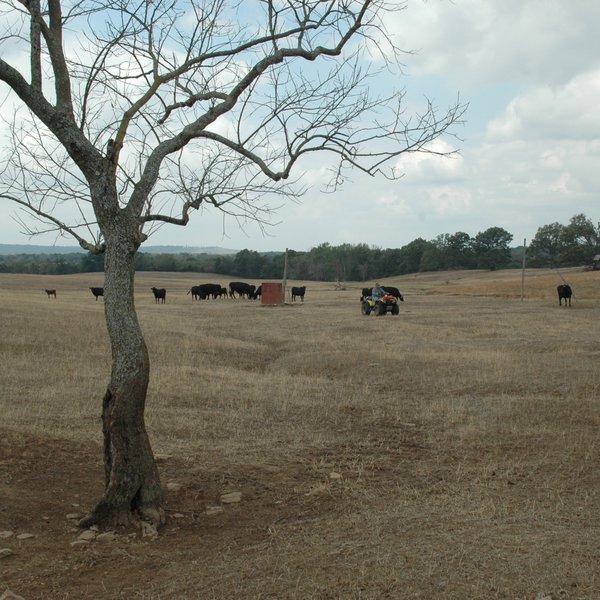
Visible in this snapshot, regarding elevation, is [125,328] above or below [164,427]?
above

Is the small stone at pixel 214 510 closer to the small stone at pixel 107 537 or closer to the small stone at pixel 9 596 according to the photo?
the small stone at pixel 107 537

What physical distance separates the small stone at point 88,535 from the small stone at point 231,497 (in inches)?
54.5

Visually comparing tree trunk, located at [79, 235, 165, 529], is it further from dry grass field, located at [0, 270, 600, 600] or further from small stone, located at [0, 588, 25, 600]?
small stone, located at [0, 588, 25, 600]

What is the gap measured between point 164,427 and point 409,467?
3.80 m

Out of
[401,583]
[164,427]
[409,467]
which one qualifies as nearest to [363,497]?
[409,467]

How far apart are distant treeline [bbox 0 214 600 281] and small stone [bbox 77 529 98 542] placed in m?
103

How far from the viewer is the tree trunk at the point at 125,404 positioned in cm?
667

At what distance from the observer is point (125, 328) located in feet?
22.1

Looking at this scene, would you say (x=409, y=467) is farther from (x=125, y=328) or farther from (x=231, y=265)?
(x=231, y=265)

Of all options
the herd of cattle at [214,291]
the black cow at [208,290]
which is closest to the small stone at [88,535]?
the herd of cattle at [214,291]

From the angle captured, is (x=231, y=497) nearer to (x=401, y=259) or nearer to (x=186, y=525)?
(x=186, y=525)

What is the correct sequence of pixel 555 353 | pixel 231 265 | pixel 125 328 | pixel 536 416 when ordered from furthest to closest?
pixel 231 265 → pixel 555 353 → pixel 536 416 → pixel 125 328

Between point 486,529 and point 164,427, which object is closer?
point 486,529

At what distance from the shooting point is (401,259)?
125125mm
